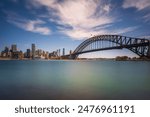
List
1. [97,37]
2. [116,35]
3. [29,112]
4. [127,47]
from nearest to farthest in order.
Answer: [29,112] < [127,47] < [116,35] < [97,37]

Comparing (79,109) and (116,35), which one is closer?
(79,109)

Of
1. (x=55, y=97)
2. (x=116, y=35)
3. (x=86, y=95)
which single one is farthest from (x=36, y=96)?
(x=116, y=35)

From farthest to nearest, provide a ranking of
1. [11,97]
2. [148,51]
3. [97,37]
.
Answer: [97,37] → [148,51] → [11,97]

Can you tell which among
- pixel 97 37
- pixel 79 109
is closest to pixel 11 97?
pixel 79 109

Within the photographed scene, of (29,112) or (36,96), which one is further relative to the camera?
(36,96)

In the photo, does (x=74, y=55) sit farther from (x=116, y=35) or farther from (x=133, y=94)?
(x=133, y=94)

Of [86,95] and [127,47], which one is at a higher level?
[127,47]

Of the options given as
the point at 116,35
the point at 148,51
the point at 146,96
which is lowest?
the point at 146,96

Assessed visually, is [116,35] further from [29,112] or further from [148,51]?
[29,112]

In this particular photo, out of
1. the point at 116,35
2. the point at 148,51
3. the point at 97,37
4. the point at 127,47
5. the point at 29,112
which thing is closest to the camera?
the point at 29,112
